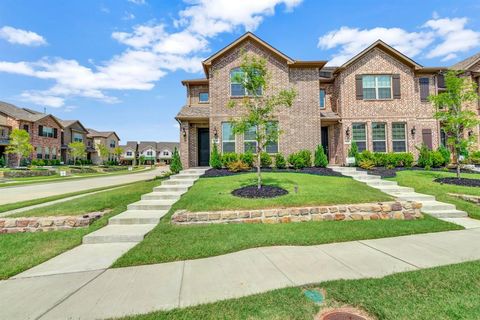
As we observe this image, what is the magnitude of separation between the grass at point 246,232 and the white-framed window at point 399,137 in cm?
887

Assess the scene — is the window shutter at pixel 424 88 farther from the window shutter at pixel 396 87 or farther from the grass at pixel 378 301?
the grass at pixel 378 301

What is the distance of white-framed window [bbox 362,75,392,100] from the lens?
587 inches

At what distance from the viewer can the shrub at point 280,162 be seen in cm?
1322

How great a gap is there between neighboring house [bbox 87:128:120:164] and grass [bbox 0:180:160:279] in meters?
56.9

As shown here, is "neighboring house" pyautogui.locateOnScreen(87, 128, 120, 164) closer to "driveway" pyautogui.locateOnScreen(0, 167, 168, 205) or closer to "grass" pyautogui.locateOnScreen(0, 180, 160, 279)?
"driveway" pyautogui.locateOnScreen(0, 167, 168, 205)

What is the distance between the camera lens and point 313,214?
258 inches

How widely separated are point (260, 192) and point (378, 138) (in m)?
10.8

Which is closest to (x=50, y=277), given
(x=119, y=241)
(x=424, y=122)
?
(x=119, y=241)

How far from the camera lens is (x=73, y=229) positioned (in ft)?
19.8

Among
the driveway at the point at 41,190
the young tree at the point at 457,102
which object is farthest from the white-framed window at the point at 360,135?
the driveway at the point at 41,190

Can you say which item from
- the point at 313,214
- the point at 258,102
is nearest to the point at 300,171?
the point at 258,102

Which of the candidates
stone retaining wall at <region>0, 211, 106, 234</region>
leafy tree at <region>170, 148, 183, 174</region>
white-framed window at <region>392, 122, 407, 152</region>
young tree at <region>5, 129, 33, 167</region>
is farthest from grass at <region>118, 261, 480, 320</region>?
young tree at <region>5, 129, 33, 167</region>

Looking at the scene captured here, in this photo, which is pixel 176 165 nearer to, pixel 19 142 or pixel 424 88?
pixel 424 88

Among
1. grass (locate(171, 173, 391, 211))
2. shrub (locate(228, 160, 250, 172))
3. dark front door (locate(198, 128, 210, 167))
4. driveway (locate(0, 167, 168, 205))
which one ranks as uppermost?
dark front door (locate(198, 128, 210, 167))
